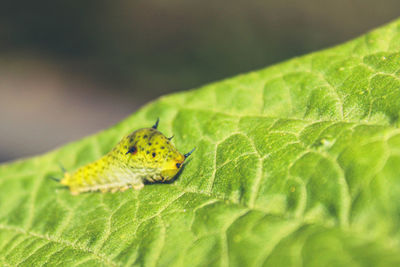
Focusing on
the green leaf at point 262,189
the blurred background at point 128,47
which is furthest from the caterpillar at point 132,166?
the blurred background at point 128,47

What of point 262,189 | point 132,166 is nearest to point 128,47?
point 132,166

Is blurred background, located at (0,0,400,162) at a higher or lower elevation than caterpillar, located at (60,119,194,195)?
higher

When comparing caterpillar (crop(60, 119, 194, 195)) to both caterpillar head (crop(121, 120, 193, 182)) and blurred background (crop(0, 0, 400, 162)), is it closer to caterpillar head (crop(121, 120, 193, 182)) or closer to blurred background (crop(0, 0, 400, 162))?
caterpillar head (crop(121, 120, 193, 182))

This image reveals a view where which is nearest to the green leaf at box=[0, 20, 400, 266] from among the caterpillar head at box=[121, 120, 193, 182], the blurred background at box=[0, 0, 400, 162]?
the caterpillar head at box=[121, 120, 193, 182]

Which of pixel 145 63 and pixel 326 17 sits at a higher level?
pixel 145 63

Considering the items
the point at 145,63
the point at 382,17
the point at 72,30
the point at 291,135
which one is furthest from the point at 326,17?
the point at 291,135

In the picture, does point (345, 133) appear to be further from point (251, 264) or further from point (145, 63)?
point (145, 63)

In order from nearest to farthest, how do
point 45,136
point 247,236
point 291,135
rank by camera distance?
point 247,236 → point 291,135 → point 45,136
